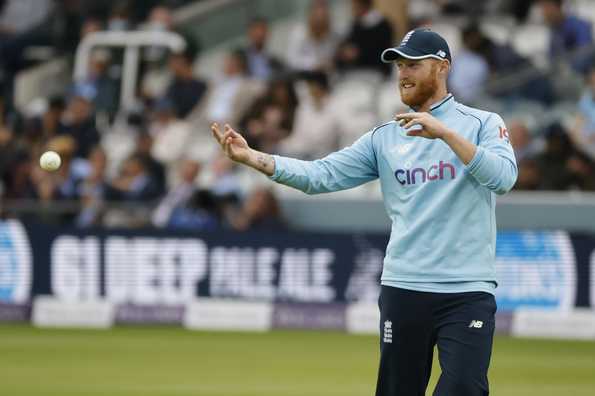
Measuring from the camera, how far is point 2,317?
15.8 metres

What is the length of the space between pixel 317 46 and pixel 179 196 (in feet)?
10.4

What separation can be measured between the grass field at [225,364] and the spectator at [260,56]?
414cm

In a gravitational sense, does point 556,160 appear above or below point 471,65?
below

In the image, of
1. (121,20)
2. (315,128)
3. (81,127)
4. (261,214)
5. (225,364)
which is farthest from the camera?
(121,20)

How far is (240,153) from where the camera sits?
5.84 meters

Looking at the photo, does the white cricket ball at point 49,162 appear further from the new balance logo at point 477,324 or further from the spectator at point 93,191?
the spectator at point 93,191

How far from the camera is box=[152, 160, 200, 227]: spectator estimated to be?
1551 cm

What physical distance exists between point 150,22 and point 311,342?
26.4 ft

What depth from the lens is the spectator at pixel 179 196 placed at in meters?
15.5

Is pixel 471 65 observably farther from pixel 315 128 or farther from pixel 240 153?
pixel 240 153

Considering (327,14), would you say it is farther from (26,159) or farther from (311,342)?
(311,342)

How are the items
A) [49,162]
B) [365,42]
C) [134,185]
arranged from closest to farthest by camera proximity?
[49,162]
[134,185]
[365,42]

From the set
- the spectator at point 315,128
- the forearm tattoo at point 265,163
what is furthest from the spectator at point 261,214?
the forearm tattoo at point 265,163

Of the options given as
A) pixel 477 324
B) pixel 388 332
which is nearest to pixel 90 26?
pixel 388 332
